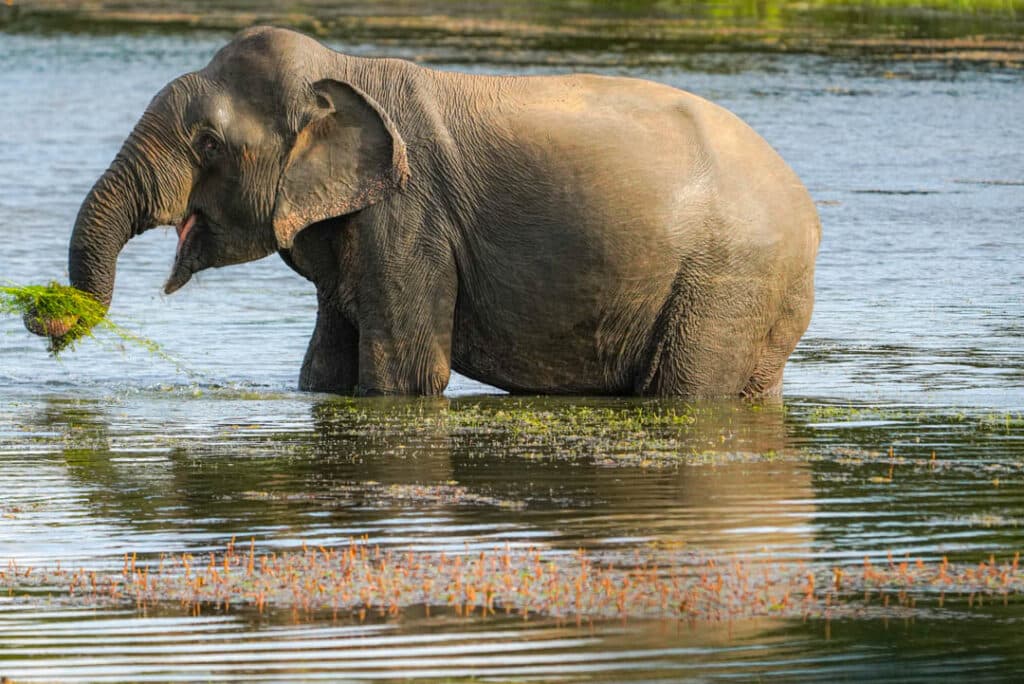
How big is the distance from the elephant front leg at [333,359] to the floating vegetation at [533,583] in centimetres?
422

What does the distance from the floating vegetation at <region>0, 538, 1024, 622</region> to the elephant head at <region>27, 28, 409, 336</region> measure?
375cm

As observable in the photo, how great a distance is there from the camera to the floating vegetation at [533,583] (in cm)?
849

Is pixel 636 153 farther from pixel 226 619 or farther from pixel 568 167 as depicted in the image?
pixel 226 619

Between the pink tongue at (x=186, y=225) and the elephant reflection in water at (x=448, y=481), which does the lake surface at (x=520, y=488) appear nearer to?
the elephant reflection in water at (x=448, y=481)

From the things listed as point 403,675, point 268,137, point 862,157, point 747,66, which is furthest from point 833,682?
point 747,66

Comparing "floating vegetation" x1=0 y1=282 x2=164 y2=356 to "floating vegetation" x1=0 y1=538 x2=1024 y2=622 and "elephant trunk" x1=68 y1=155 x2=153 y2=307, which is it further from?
"floating vegetation" x1=0 y1=538 x2=1024 y2=622

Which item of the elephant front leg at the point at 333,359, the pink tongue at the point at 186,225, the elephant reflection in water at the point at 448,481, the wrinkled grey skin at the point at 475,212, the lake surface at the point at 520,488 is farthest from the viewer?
the elephant front leg at the point at 333,359

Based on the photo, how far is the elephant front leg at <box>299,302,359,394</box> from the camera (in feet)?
44.0

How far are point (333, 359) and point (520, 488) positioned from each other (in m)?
3.19

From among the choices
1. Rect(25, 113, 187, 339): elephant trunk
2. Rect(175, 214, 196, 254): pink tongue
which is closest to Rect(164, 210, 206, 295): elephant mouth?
Rect(175, 214, 196, 254): pink tongue

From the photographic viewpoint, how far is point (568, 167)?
12875mm

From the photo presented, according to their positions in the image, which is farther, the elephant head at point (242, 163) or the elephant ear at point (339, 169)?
the elephant ear at point (339, 169)

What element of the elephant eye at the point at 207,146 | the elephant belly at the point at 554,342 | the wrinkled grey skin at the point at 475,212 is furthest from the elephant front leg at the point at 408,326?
the elephant eye at the point at 207,146

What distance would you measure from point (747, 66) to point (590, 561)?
3355 centimetres
